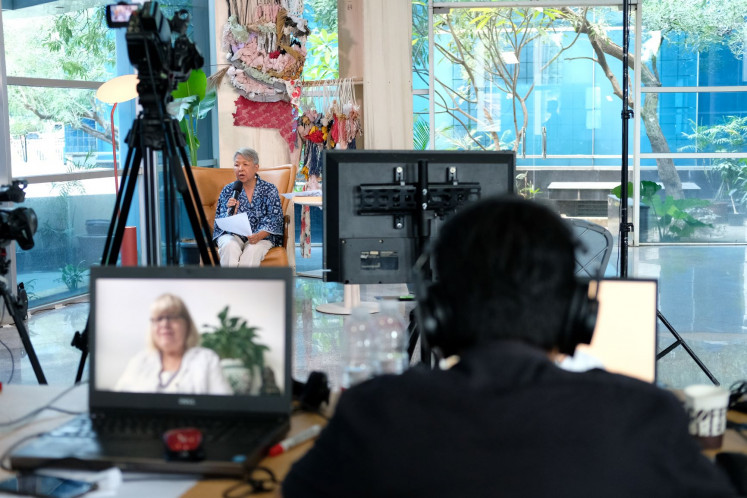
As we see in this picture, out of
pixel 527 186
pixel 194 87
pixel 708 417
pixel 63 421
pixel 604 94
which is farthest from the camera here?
pixel 527 186

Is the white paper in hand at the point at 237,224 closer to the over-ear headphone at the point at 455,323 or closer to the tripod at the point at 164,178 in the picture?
the tripod at the point at 164,178

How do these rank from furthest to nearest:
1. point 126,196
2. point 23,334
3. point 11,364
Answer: point 11,364, point 23,334, point 126,196

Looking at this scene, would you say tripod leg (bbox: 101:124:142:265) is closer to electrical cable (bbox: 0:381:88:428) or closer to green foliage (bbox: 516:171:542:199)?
electrical cable (bbox: 0:381:88:428)

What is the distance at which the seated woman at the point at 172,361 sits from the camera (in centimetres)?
162

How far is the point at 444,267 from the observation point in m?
1.12

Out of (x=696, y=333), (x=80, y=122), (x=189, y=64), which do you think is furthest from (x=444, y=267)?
(x=80, y=122)

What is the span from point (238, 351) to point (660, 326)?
4103 millimetres

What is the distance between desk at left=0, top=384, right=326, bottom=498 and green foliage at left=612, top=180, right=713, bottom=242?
26.3ft

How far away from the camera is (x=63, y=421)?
173 cm

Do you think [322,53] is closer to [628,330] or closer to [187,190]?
[187,190]

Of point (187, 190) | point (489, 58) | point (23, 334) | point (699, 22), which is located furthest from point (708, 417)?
point (699, 22)

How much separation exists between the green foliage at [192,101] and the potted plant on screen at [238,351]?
4.73 m

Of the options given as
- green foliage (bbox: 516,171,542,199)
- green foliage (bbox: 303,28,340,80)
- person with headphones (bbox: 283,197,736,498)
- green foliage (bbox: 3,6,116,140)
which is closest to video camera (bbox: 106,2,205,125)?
person with headphones (bbox: 283,197,736,498)

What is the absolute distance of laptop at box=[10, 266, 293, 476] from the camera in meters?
1.60
